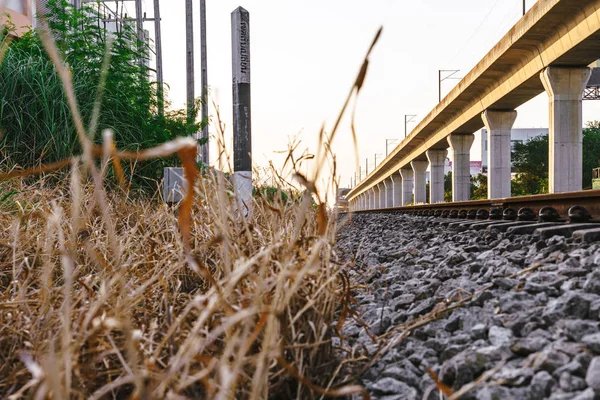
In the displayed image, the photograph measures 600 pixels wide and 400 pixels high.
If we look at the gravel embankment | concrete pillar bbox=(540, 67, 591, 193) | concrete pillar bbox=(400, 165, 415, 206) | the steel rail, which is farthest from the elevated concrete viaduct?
concrete pillar bbox=(400, 165, 415, 206)

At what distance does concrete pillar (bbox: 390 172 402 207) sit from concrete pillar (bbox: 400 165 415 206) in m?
2.43

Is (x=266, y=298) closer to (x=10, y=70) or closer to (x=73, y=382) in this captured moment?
(x=73, y=382)

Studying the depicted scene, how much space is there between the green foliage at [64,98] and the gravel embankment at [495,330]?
3.74m

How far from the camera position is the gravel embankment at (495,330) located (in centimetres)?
152

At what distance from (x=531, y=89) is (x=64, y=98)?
1744 cm

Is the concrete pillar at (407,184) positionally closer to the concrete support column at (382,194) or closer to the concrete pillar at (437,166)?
the concrete support column at (382,194)

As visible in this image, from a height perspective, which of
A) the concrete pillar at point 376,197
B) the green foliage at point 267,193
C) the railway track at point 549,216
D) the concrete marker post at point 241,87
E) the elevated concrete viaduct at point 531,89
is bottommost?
the concrete pillar at point 376,197

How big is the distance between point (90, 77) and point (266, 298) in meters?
7.53

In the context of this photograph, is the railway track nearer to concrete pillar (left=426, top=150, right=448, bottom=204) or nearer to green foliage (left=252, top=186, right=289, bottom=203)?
green foliage (left=252, top=186, right=289, bottom=203)

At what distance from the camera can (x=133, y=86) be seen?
29.9 feet

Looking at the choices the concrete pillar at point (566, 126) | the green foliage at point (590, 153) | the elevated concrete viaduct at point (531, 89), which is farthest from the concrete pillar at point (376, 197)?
the concrete pillar at point (566, 126)

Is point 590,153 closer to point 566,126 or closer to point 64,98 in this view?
point 566,126

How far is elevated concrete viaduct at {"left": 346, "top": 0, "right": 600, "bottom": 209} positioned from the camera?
15023mm

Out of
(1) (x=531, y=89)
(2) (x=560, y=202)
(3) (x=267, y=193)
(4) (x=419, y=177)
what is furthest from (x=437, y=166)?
(3) (x=267, y=193)
